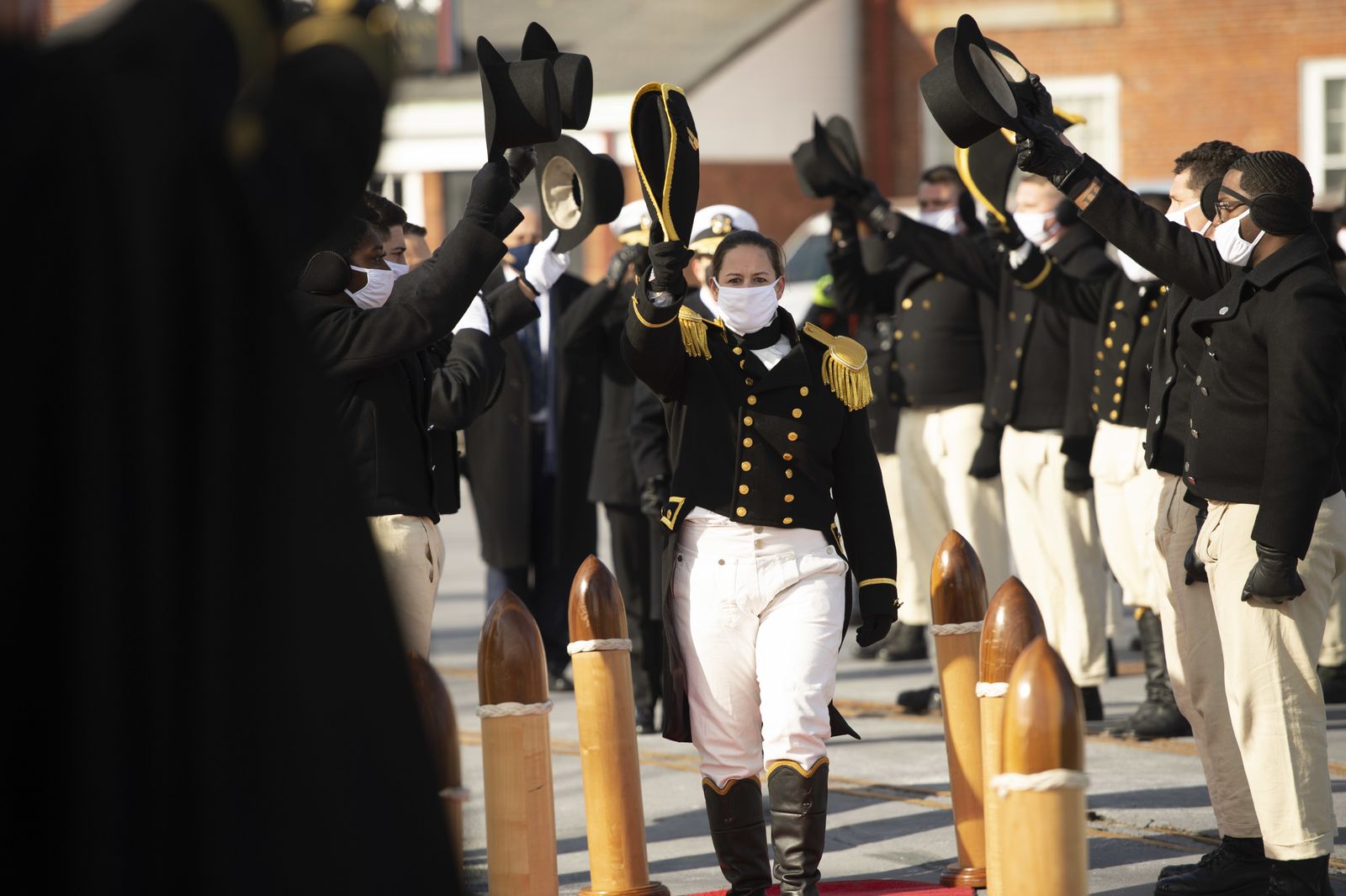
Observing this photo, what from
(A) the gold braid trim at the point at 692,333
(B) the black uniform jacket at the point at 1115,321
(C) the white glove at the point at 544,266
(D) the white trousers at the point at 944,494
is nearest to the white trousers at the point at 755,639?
(A) the gold braid trim at the point at 692,333

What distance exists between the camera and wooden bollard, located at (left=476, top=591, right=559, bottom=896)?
4.29 metres

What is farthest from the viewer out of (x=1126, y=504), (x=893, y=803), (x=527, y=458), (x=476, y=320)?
(x=527, y=458)

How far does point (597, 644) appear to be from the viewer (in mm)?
4812

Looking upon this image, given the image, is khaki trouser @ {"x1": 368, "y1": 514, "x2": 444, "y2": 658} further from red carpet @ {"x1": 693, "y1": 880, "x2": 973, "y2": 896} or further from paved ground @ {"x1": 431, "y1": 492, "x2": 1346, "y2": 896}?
red carpet @ {"x1": 693, "y1": 880, "x2": 973, "y2": 896}

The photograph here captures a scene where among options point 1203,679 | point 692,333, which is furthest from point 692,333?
point 1203,679

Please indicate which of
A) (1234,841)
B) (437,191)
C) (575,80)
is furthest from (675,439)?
(437,191)

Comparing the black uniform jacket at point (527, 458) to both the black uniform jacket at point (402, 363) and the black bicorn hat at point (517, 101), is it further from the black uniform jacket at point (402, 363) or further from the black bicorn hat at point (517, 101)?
the black bicorn hat at point (517, 101)

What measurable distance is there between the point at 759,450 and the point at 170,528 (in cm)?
366

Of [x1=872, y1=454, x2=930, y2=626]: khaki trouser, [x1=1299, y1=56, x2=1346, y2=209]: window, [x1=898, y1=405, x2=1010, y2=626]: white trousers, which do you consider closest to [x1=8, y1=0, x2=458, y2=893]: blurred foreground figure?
[x1=898, y1=405, x2=1010, y2=626]: white trousers

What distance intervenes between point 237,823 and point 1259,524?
3.83 m

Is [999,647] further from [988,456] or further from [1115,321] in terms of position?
[988,456]

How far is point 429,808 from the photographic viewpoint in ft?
4.68

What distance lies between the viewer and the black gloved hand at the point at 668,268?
470cm

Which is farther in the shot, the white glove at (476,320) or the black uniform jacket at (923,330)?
the black uniform jacket at (923,330)
